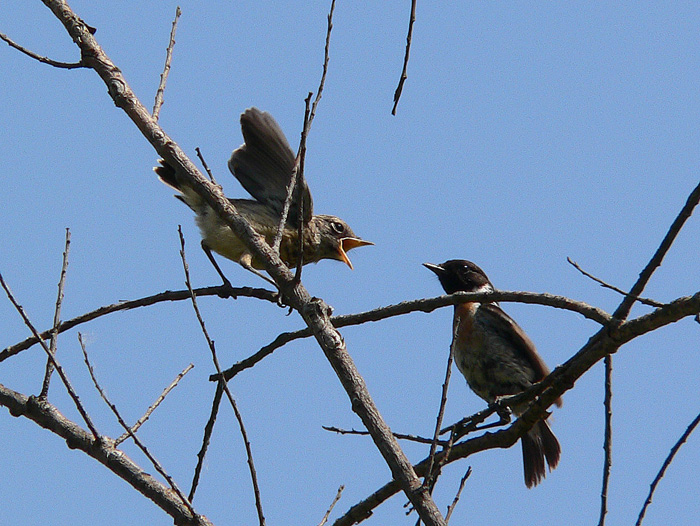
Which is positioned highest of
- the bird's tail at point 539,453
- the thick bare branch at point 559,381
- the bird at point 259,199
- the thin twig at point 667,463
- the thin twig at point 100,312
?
the bird at point 259,199

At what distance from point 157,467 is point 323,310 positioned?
774 mm

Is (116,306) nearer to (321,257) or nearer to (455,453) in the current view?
(455,453)

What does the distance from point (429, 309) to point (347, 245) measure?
3657 mm

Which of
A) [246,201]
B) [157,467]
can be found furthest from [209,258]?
[157,467]

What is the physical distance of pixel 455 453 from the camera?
3.54m

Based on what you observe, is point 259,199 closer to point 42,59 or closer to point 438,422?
point 42,59

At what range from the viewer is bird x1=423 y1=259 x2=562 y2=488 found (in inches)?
247

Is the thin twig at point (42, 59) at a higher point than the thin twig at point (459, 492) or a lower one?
higher

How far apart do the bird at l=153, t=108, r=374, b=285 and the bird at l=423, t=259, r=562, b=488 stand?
1351 millimetres

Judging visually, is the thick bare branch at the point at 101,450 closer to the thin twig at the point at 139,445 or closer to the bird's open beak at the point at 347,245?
the thin twig at the point at 139,445

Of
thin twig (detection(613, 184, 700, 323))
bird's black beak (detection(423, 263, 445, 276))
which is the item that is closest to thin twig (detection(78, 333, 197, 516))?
thin twig (detection(613, 184, 700, 323))

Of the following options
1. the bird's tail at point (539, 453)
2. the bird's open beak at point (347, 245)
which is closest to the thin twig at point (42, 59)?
the bird's open beak at point (347, 245)

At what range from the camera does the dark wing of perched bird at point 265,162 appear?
18.2 ft

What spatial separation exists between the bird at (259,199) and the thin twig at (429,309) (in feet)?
5.81
